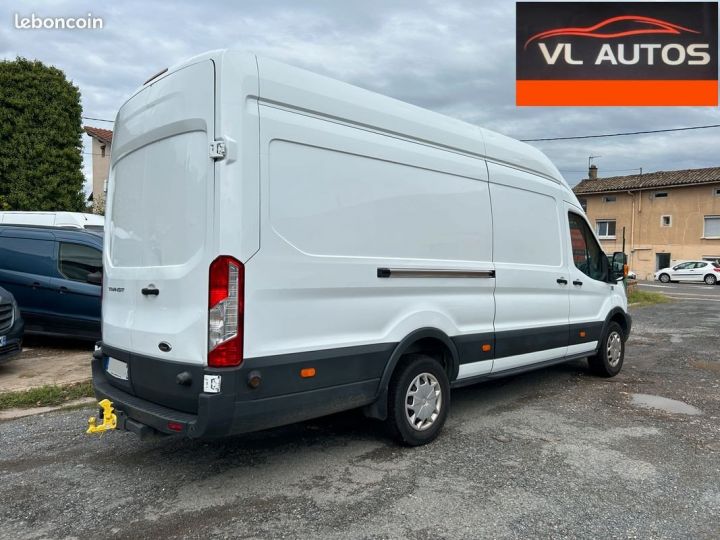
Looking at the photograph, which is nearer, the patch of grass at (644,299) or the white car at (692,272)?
the patch of grass at (644,299)

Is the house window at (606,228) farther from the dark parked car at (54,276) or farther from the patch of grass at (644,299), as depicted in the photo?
the dark parked car at (54,276)

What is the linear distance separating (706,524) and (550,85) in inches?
442

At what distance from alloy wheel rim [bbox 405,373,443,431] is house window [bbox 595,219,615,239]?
3939 centimetres

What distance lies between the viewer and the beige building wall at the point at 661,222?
35.6m

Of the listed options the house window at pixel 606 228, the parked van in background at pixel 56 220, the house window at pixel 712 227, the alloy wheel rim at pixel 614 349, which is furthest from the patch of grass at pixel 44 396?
the house window at pixel 606 228

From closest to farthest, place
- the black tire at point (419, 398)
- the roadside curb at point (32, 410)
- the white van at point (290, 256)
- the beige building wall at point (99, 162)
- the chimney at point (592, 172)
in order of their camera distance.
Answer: the white van at point (290, 256) → the black tire at point (419, 398) → the roadside curb at point (32, 410) → the beige building wall at point (99, 162) → the chimney at point (592, 172)

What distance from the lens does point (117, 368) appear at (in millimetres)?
3945

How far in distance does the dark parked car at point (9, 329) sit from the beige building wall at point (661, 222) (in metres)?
36.4

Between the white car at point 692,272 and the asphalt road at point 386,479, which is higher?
the white car at point 692,272

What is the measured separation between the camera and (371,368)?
3928 mm

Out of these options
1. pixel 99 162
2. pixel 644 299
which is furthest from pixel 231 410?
pixel 99 162

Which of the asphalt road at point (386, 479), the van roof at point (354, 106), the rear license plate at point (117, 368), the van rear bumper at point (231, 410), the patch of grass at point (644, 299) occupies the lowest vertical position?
the asphalt road at point (386, 479)

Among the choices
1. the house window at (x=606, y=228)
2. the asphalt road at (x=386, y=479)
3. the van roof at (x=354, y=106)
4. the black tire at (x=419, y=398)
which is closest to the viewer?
the asphalt road at (x=386, y=479)

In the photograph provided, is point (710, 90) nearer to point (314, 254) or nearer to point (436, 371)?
point (436, 371)
